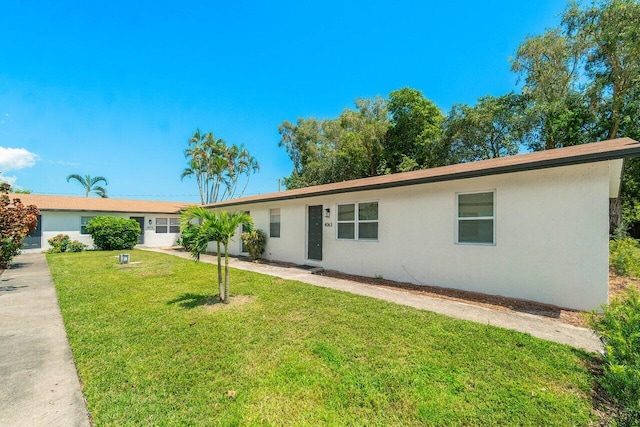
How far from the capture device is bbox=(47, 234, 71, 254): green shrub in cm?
1683

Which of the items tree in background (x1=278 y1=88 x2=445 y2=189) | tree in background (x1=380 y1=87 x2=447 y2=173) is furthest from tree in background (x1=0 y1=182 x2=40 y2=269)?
tree in background (x1=380 y1=87 x2=447 y2=173)

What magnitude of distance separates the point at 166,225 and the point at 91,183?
20.1 metres

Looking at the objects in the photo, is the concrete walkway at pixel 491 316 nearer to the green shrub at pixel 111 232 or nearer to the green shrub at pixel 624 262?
the green shrub at pixel 624 262

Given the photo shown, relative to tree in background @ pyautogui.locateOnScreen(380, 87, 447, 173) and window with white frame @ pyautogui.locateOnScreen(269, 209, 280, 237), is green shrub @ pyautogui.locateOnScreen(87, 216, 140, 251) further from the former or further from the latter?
tree in background @ pyautogui.locateOnScreen(380, 87, 447, 173)

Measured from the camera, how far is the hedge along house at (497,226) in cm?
514

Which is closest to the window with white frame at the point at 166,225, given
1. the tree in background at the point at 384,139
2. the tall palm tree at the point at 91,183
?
the tree in background at the point at 384,139

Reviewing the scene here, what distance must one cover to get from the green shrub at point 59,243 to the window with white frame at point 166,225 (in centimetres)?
544

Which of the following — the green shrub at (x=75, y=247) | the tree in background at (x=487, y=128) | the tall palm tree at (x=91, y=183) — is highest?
the tree in background at (x=487, y=128)

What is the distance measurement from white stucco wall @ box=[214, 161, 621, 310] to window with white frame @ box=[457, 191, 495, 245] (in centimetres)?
14

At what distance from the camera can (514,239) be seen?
19.5ft

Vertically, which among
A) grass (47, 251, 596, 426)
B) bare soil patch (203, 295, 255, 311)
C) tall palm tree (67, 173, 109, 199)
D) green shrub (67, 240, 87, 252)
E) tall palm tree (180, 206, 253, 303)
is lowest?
green shrub (67, 240, 87, 252)

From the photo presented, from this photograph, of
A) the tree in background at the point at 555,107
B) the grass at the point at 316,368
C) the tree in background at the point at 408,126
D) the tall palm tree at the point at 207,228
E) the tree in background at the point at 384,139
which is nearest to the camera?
the grass at the point at 316,368

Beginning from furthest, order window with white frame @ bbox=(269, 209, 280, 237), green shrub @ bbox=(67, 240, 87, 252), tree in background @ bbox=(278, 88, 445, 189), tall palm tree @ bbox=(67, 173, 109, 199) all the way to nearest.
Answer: tall palm tree @ bbox=(67, 173, 109, 199)
tree in background @ bbox=(278, 88, 445, 189)
green shrub @ bbox=(67, 240, 87, 252)
window with white frame @ bbox=(269, 209, 280, 237)

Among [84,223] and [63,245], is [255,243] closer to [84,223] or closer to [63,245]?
[63,245]
